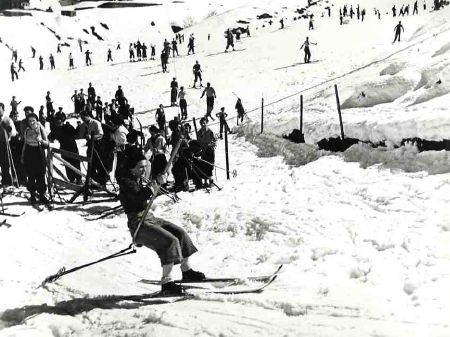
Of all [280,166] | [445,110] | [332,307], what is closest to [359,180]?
[445,110]

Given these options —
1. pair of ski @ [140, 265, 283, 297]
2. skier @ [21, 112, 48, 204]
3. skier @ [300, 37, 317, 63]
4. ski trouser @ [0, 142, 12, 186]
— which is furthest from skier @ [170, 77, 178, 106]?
pair of ski @ [140, 265, 283, 297]

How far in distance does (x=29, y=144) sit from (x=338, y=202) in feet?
17.0

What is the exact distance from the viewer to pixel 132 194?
5363 mm

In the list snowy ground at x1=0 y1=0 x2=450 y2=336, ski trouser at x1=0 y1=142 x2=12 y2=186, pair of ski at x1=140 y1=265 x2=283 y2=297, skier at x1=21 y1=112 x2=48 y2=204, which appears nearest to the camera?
snowy ground at x1=0 y1=0 x2=450 y2=336

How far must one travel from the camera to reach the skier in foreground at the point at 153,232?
5.20 meters

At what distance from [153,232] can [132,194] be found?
0.47m

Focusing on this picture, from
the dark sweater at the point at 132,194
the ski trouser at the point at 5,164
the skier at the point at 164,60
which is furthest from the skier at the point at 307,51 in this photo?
the dark sweater at the point at 132,194

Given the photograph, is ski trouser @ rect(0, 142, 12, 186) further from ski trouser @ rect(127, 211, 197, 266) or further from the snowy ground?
ski trouser @ rect(127, 211, 197, 266)

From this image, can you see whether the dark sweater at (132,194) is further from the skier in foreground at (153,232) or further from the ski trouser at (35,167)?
the ski trouser at (35,167)

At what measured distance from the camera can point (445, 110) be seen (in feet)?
33.4

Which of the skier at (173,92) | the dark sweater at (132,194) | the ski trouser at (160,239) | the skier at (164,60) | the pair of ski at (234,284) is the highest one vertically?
the skier at (164,60)

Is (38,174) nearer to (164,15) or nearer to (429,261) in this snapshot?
(429,261)

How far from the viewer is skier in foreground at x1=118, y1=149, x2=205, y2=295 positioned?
5195mm

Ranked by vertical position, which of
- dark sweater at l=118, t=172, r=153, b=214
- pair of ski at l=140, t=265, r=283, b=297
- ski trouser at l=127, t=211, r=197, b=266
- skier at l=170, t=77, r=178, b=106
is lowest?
pair of ski at l=140, t=265, r=283, b=297
